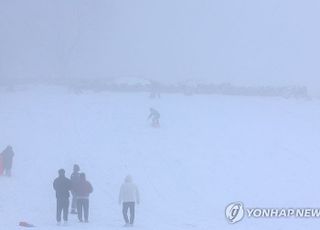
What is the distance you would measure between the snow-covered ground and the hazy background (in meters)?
30.2

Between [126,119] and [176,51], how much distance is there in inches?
1887

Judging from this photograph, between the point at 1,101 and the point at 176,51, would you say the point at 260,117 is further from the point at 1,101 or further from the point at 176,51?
the point at 176,51

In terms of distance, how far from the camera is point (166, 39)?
87.6 meters

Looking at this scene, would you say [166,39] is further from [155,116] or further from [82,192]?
[82,192]

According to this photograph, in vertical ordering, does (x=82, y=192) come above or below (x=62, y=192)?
above

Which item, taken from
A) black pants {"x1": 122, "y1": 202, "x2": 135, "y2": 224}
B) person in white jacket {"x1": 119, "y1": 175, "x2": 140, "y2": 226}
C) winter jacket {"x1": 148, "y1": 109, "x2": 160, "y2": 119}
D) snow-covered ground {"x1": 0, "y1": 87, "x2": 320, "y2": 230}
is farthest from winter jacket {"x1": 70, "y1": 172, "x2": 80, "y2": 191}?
winter jacket {"x1": 148, "y1": 109, "x2": 160, "y2": 119}

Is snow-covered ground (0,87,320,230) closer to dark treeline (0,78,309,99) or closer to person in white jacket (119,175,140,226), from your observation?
person in white jacket (119,175,140,226)

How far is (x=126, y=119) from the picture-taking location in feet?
130

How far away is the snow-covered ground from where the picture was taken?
78.3ft

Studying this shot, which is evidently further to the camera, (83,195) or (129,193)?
(129,193)

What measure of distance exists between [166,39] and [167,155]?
56.1 meters

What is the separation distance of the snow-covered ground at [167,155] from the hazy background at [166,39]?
99.1 ft

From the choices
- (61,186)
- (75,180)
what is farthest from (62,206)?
(75,180)

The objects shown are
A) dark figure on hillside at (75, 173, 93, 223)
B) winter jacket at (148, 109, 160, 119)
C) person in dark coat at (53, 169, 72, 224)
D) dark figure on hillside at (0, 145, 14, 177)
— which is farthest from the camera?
winter jacket at (148, 109, 160, 119)
